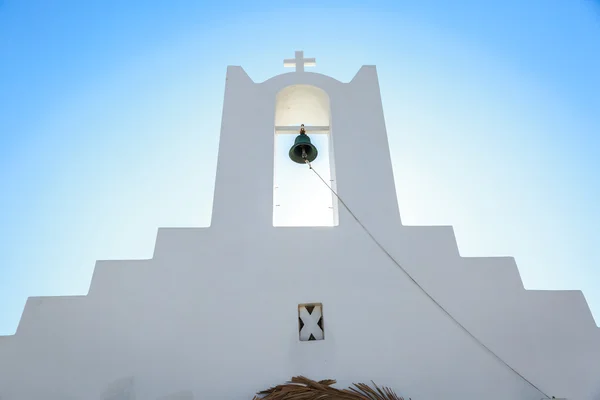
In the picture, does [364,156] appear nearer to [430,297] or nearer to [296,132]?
[296,132]

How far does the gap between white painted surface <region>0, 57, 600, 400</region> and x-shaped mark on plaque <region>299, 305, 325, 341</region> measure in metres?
0.06

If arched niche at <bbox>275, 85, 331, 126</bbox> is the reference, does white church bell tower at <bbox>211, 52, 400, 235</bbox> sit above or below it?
below

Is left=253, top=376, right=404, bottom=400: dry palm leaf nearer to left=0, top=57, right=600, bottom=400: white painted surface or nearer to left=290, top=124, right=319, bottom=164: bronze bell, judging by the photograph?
left=0, top=57, right=600, bottom=400: white painted surface

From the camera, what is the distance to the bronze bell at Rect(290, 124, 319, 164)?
4.34 meters

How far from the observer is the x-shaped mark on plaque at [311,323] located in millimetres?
3012

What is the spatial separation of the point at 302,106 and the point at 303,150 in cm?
76

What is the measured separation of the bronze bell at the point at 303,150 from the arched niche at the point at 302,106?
423 millimetres

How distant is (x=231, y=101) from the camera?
14.4 feet

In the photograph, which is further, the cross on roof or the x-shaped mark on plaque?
the cross on roof

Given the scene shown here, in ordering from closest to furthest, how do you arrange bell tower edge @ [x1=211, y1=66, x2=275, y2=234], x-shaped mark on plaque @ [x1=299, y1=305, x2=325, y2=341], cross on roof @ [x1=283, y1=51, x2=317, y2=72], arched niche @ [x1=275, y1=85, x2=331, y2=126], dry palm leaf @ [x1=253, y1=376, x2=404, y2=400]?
dry palm leaf @ [x1=253, y1=376, x2=404, y2=400], x-shaped mark on plaque @ [x1=299, y1=305, x2=325, y2=341], bell tower edge @ [x1=211, y1=66, x2=275, y2=234], arched niche @ [x1=275, y1=85, x2=331, y2=126], cross on roof @ [x1=283, y1=51, x2=317, y2=72]

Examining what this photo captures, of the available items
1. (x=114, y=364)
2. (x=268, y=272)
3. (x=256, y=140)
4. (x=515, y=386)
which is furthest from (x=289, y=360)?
(x=256, y=140)

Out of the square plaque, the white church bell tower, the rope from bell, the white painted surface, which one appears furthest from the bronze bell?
the square plaque

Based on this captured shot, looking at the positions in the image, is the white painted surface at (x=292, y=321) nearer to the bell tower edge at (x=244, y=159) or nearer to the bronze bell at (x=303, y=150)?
the bell tower edge at (x=244, y=159)

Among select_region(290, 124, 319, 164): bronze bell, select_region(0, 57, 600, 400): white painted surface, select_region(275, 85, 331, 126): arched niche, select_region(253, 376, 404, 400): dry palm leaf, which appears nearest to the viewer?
select_region(253, 376, 404, 400): dry palm leaf
